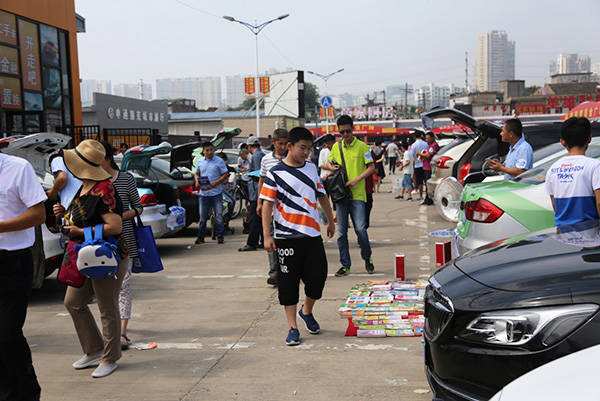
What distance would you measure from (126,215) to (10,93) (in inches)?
471

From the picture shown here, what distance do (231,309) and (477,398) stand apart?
393cm

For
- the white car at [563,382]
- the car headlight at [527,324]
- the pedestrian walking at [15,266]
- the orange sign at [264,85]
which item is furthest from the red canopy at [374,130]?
the white car at [563,382]

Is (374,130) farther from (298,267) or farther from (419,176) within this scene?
(298,267)

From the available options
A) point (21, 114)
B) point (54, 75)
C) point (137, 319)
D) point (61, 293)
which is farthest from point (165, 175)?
point (54, 75)

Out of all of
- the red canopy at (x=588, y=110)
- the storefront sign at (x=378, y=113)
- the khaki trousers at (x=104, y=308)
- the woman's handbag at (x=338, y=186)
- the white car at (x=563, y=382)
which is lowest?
the khaki trousers at (x=104, y=308)

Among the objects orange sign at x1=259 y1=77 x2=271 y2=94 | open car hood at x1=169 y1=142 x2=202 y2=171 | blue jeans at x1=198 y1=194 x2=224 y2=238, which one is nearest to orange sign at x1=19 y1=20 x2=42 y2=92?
open car hood at x1=169 y1=142 x2=202 y2=171

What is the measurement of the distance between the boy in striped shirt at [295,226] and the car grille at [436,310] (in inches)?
71.4

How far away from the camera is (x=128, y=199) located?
218 inches

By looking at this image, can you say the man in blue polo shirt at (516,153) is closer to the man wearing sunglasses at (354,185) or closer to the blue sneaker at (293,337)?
the man wearing sunglasses at (354,185)

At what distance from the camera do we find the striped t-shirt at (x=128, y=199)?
17.8ft

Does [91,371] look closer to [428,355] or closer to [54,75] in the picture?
[428,355]

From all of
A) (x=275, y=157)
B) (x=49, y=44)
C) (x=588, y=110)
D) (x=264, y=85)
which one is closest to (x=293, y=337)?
(x=275, y=157)

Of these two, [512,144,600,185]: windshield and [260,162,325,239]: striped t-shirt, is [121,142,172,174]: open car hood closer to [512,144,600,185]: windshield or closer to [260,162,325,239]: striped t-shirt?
[260,162,325,239]: striped t-shirt

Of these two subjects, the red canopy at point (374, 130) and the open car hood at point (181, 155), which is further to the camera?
the red canopy at point (374, 130)
